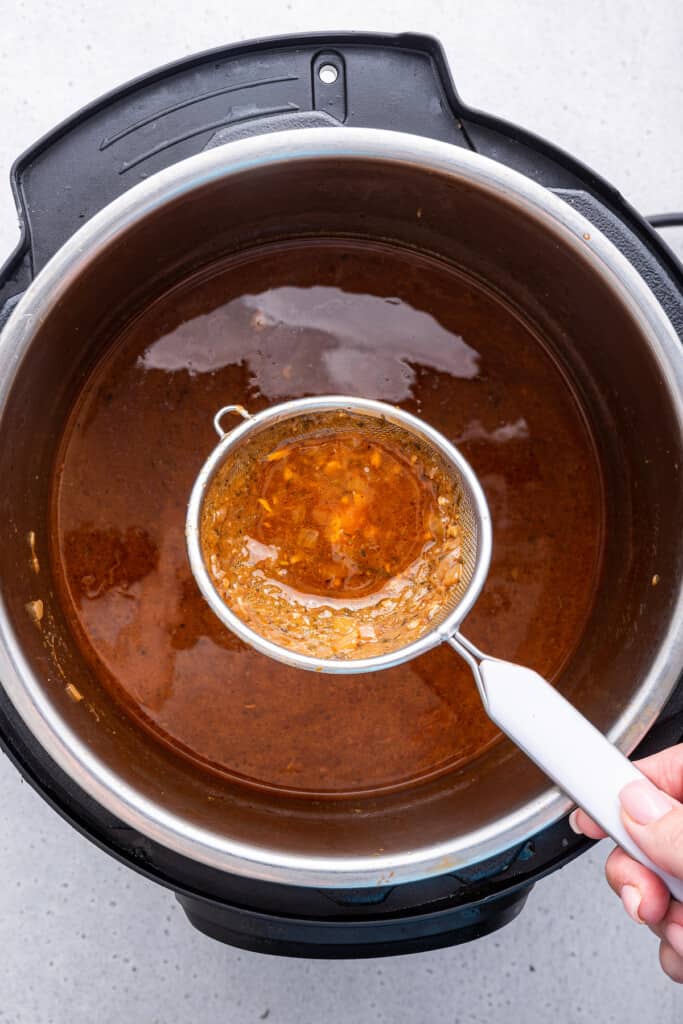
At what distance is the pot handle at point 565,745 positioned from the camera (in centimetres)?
66

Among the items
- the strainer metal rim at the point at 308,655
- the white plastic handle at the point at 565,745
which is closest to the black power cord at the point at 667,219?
the strainer metal rim at the point at 308,655

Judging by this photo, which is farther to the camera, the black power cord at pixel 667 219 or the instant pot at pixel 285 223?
the black power cord at pixel 667 219

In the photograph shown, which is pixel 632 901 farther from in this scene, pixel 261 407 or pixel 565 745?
pixel 261 407

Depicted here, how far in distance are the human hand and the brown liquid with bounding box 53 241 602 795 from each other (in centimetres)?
19

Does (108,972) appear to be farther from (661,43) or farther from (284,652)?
(661,43)

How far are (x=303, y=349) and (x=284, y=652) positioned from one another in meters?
0.32

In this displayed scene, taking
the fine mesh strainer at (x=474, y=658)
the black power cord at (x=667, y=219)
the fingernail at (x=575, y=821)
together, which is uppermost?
the black power cord at (x=667, y=219)

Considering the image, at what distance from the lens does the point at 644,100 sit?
3.47 ft

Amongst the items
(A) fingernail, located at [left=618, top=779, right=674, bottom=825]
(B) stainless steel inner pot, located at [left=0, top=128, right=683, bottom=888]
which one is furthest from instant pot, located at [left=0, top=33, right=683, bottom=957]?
(A) fingernail, located at [left=618, top=779, right=674, bottom=825]

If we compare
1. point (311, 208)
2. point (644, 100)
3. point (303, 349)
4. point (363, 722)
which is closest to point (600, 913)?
point (363, 722)

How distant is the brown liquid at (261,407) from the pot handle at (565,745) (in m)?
0.19

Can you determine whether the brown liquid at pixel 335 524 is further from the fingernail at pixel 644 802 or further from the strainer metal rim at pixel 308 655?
the fingernail at pixel 644 802

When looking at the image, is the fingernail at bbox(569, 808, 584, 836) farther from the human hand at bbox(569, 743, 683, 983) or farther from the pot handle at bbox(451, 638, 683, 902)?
the pot handle at bbox(451, 638, 683, 902)

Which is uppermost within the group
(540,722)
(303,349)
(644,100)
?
(644,100)
